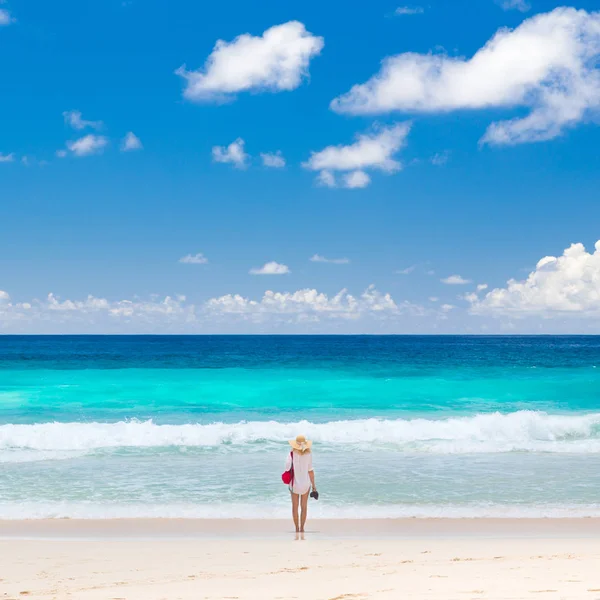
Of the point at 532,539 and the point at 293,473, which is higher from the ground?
the point at 293,473

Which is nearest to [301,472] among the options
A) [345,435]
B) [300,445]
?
[300,445]

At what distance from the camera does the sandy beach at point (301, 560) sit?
20.8ft

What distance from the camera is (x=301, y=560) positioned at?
7895 millimetres

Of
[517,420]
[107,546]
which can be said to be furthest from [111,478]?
[517,420]

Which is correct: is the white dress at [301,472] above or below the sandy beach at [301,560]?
above

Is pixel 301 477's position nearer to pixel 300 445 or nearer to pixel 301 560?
pixel 300 445

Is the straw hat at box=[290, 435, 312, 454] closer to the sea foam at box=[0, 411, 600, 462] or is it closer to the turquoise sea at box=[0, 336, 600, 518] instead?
the turquoise sea at box=[0, 336, 600, 518]

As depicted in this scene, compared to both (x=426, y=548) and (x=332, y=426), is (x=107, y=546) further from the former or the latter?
(x=332, y=426)

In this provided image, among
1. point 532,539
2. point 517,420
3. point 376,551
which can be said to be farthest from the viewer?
point 517,420

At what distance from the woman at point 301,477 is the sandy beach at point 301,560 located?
346 millimetres

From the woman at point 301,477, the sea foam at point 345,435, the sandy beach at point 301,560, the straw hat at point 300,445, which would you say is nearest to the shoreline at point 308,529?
the sandy beach at point 301,560

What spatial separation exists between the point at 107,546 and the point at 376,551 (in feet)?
12.3

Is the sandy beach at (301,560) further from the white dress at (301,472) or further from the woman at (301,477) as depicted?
the white dress at (301,472)

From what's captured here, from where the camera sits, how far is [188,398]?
29.4m
